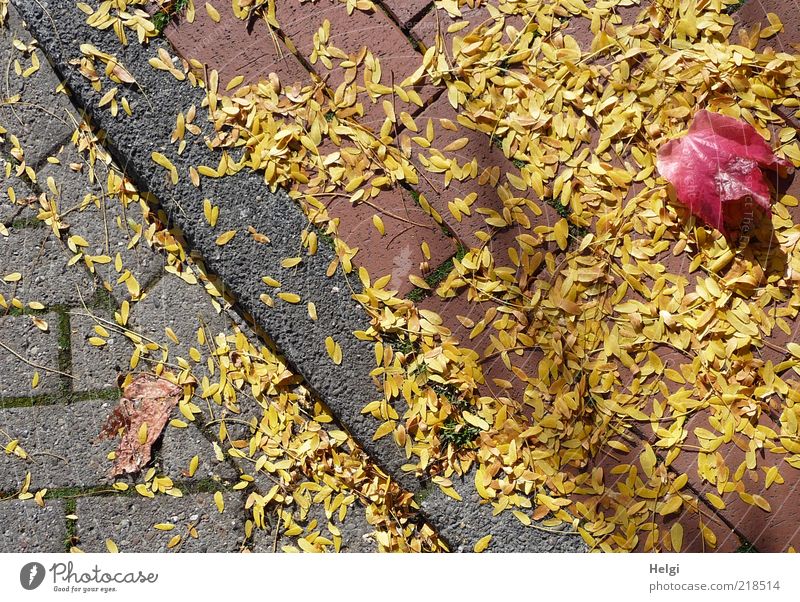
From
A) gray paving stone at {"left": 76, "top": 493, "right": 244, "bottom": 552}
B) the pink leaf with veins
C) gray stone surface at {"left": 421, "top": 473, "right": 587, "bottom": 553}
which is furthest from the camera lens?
gray paving stone at {"left": 76, "top": 493, "right": 244, "bottom": 552}

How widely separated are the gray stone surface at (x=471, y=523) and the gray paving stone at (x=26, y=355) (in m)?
1.14

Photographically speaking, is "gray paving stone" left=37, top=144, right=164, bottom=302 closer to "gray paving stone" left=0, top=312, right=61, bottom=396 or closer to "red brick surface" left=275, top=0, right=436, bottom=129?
"gray paving stone" left=0, top=312, right=61, bottom=396

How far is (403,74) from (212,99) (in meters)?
0.51

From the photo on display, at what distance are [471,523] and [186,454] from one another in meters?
0.81

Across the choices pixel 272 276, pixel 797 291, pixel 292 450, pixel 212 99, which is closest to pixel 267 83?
pixel 212 99

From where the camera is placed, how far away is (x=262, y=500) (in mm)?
1877

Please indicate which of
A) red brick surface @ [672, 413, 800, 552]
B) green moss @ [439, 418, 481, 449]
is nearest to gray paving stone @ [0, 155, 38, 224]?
green moss @ [439, 418, 481, 449]

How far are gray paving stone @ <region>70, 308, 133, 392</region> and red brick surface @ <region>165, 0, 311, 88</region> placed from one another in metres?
0.77

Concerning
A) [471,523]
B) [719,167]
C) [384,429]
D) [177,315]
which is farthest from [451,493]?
[719,167]

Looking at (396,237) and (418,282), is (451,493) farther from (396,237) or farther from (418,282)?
(396,237)

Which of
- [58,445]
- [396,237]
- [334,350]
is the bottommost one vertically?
[58,445]

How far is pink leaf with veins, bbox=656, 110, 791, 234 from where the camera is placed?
1664 millimetres

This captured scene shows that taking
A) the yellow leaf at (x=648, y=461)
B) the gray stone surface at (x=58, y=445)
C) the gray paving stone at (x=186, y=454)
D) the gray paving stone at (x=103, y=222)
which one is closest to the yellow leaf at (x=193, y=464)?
the gray paving stone at (x=186, y=454)

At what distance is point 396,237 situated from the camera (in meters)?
1.80
